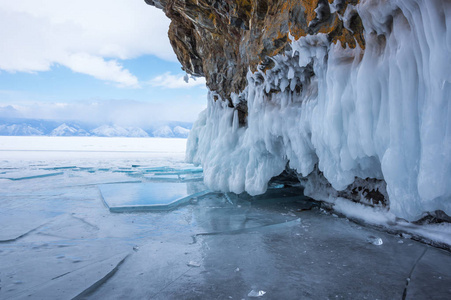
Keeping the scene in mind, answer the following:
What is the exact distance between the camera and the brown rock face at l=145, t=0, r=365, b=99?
7.71 feet

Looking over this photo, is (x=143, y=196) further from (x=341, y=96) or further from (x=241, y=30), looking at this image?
(x=341, y=96)

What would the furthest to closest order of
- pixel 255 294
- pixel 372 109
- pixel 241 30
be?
pixel 241 30 → pixel 372 109 → pixel 255 294

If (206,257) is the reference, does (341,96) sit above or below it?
above

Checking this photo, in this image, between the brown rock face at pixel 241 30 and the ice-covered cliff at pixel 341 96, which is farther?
the brown rock face at pixel 241 30

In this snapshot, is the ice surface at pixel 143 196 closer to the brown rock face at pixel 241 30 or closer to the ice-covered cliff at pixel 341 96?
the ice-covered cliff at pixel 341 96

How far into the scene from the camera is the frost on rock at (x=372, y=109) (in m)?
1.50

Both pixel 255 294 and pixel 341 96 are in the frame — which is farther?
pixel 341 96

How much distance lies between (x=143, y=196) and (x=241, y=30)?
3.13 m

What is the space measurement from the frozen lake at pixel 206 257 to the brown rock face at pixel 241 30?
5.71 feet

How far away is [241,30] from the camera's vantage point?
4.38 metres

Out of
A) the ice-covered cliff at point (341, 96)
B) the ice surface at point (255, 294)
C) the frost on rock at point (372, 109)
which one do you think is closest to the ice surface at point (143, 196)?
the ice-covered cliff at point (341, 96)

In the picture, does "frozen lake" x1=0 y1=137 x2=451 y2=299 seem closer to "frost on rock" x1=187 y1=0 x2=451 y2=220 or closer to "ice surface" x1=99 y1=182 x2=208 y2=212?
"ice surface" x1=99 y1=182 x2=208 y2=212

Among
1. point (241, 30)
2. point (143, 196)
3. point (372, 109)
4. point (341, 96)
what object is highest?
point (241, 30)

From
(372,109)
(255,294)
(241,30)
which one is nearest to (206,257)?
(255,294)
